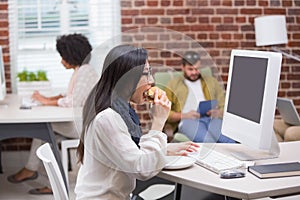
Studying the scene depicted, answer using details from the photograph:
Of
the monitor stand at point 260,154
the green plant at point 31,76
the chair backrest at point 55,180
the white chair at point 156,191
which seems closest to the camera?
the chair backrest at point 55,180

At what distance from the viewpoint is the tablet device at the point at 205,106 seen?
2.73 meters

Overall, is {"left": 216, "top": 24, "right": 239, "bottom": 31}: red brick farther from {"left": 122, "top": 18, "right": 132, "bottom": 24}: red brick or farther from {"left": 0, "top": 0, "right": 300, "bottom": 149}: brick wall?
{"left": 122, "top": 18, "right": 132, "bottom": 24}: red brick

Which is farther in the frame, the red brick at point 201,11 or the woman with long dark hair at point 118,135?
the red brick at point 201,11

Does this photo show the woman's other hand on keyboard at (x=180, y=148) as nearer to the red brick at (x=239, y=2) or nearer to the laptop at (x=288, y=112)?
the laptop at (x=288, y=112)

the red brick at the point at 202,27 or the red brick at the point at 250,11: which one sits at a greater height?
the red brick at the point at 250,11

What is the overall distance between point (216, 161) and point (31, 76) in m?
2.83

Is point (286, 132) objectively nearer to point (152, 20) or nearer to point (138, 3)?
point (152, 20)

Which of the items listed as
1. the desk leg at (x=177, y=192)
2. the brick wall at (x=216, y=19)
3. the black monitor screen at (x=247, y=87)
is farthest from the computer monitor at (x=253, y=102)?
the brick wall at (x=216, y=19)

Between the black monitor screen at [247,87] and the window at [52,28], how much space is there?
2.63m

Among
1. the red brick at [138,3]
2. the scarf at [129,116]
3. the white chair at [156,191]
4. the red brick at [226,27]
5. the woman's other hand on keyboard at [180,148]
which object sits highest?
the red brick at [138,3]

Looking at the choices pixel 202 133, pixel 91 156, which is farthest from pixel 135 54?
pixel 202 133

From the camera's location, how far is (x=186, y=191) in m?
2.52

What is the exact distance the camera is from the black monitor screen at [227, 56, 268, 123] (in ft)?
7.15

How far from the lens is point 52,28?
4.88 meters
